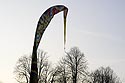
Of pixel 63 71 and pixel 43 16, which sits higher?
pixel 63 71

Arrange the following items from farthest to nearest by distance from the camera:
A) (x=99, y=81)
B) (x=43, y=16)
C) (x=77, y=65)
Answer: (x=99, y=81)
(x=77, y=65)
(x=43, y=16)

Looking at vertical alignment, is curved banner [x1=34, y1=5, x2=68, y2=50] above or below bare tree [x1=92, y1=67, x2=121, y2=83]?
below

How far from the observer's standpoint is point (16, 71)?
219 feet

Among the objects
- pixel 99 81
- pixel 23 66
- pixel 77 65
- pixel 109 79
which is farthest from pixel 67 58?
pixel 109 79

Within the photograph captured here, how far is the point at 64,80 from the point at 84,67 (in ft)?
16.8

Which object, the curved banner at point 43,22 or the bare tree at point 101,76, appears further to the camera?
the bare tree at point 101,76

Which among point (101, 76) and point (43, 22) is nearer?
point (43, 22)

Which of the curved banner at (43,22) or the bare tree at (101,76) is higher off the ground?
the bare tree at (101,76)

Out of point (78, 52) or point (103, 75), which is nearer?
point (78, 52)

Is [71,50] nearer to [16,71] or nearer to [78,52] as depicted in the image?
[78,52]

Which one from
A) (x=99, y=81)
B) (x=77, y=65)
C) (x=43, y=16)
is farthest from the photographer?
(x=99, y=81)

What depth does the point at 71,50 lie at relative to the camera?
67188 millimetres

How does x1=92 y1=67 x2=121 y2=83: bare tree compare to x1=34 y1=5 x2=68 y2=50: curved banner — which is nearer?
x1=34 y1=5 x2=68 y2=50: curved banner

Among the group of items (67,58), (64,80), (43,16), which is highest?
(67,58)
